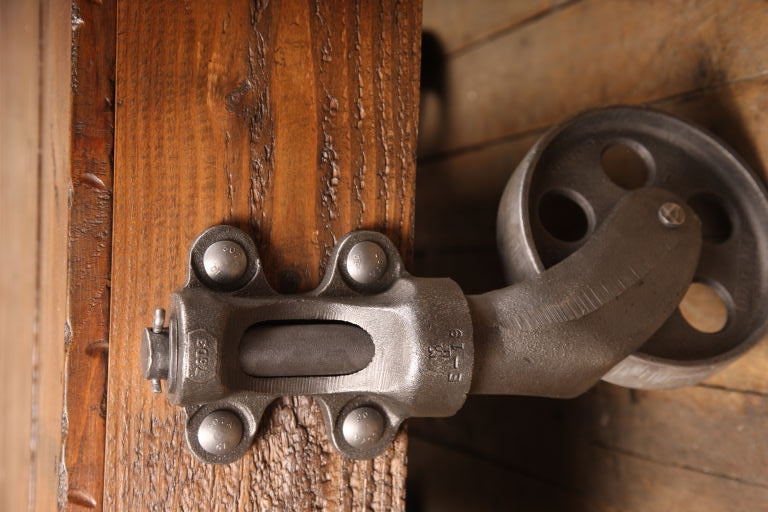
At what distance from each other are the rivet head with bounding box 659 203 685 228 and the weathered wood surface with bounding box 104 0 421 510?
0.71 ft

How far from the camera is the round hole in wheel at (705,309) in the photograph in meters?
0.71

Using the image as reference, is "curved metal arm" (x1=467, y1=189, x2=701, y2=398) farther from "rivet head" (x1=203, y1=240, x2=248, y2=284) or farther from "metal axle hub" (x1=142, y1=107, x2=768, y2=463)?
"rivet head" (x1=203, y1=240, x2=248, y2=284)

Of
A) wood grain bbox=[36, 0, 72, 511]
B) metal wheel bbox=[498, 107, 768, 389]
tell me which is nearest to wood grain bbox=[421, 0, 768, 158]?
metal wheel bbox=[498, 107, 768, 389]

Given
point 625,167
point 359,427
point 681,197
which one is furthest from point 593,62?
point 359,427

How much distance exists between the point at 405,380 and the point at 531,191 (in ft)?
0.83

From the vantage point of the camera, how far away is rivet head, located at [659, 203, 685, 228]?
24.0 inches

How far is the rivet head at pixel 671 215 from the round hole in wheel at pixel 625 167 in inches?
6.9

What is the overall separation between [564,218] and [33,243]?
1.94 ft

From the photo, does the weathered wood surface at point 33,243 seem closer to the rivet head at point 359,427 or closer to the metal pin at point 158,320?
the metal pin at point 158,320

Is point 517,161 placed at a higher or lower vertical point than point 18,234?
higher

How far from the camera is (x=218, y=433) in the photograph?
51cm

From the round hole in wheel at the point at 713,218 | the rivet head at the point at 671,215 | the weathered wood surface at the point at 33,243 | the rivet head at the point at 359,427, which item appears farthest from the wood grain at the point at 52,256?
the round hole in wheel at the point at 713,218

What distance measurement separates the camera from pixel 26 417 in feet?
2.46

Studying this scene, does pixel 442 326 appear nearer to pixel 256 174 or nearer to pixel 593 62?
pixel 256 174
